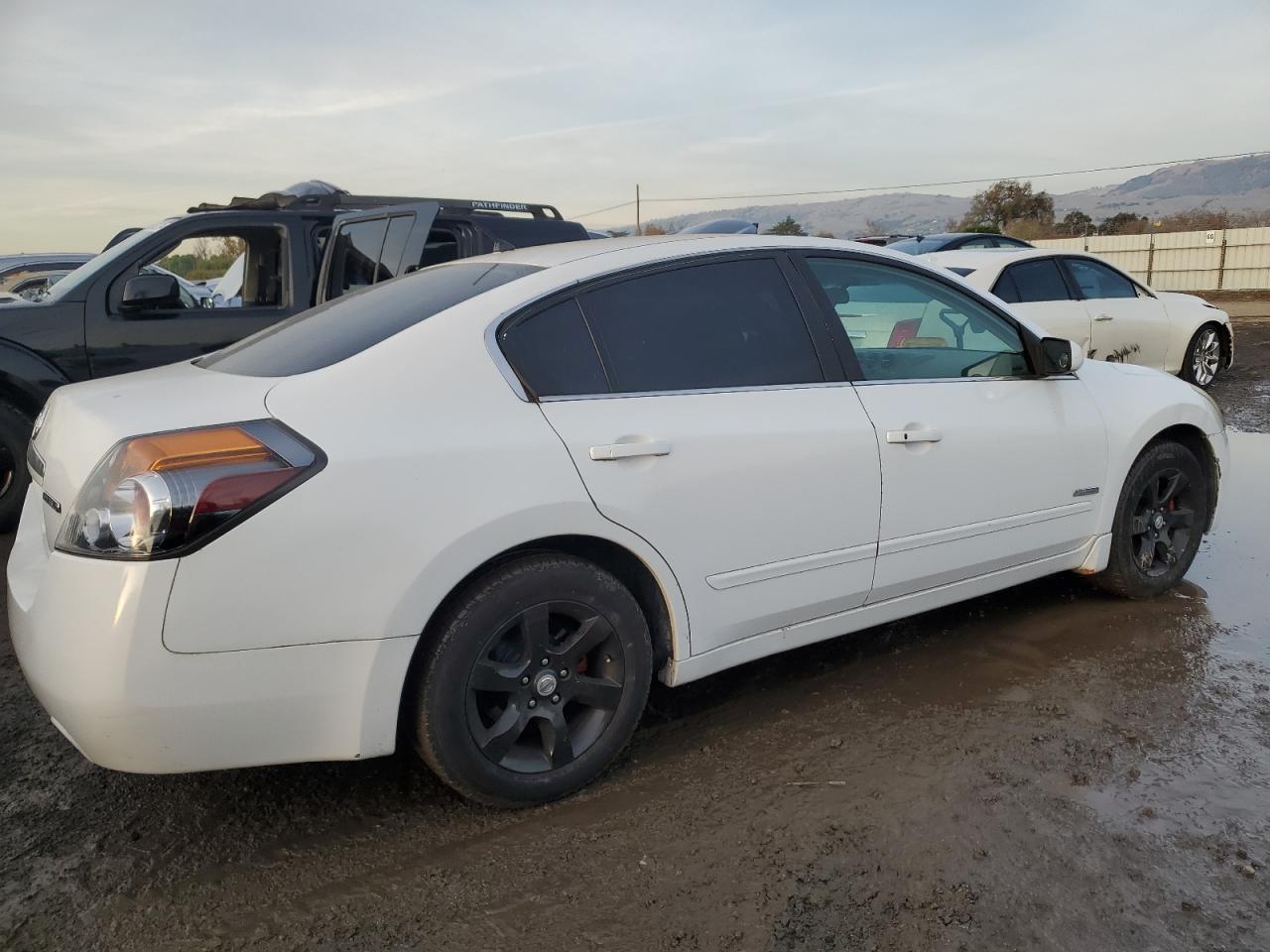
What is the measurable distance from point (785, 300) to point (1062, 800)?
1.74m

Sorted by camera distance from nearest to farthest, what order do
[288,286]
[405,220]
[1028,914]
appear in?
[1028,914]
[405,220]
[288,286]

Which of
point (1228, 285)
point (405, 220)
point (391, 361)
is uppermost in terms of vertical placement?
point (405, 220)

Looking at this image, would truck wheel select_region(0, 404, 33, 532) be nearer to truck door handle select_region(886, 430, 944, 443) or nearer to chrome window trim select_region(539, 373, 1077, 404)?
chrome window trim select_region(539, 373, 1077, 404)

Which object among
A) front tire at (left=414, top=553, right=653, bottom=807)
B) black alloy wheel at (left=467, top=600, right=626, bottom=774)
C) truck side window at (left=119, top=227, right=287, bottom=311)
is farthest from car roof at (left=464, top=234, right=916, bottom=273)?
truck side window at (left=119, top=227, right=287, bottom=311)

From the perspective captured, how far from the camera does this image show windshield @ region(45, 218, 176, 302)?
19.8ft

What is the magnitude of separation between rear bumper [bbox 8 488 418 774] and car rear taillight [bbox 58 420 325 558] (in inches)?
2.3

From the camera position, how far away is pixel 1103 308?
9.88 m

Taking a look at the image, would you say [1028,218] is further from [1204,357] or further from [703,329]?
[703,329]

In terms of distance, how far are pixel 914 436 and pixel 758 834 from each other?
4.69ft

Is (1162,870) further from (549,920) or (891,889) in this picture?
(549,920)

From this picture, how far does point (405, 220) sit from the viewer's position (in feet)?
19.5

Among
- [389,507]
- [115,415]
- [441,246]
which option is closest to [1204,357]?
[441,246]

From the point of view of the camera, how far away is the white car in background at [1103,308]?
366 inches

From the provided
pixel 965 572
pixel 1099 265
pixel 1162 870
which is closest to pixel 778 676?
pixel 965 572
